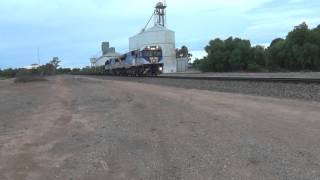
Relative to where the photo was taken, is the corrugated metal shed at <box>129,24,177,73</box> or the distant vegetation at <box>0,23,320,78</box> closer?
the distant vegetation at <box>0,23,320,78</box>

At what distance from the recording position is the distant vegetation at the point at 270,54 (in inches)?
3019

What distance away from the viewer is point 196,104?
20.8 metres

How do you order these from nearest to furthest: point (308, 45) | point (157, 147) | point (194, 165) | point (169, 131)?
point (194, 165), point (157, 147), point (169, 131), point (308, 45)

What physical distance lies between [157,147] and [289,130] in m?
3.13

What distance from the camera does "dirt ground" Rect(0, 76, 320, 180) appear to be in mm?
9562

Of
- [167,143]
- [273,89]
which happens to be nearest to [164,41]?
[273,89]

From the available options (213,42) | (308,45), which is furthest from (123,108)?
(213,42)

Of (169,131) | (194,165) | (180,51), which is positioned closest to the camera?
(194,165)

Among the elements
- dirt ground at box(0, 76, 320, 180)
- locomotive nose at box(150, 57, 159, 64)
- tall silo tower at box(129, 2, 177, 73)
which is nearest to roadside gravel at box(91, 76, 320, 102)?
dirt ground at box(0, 76, 320, 180)

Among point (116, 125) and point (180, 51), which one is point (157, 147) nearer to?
point (116, 125)

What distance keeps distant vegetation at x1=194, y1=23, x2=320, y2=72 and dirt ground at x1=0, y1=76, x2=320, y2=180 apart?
2323 inches

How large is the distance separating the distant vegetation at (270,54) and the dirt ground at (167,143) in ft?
194

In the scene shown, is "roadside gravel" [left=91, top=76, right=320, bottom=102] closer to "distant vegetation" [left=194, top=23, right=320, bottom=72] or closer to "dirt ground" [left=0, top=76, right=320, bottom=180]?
"dirt ground" [left=0, top=76, right=320, bottom=180]

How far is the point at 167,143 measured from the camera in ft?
39.7
